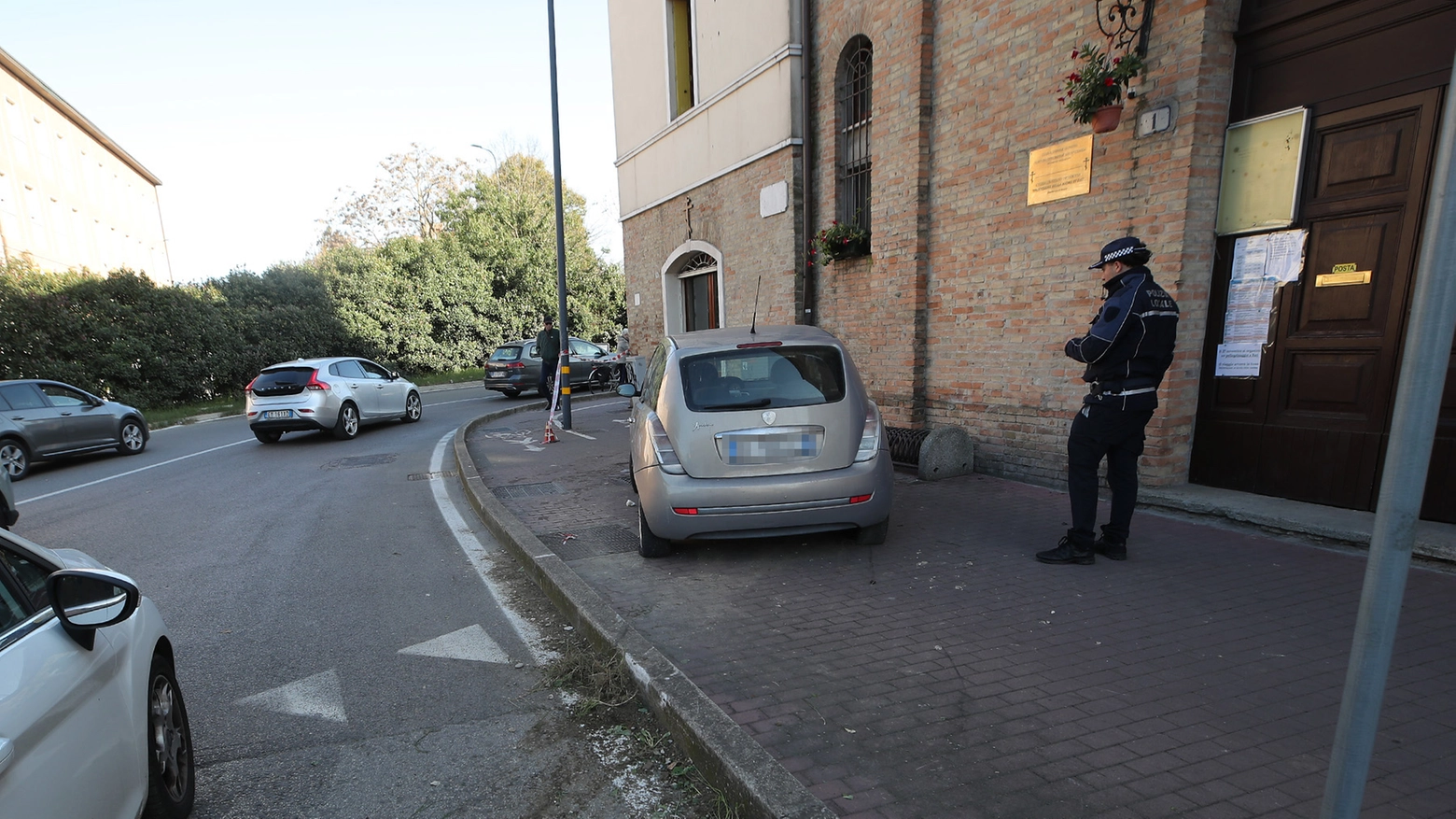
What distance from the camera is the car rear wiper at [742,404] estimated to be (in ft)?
16.0

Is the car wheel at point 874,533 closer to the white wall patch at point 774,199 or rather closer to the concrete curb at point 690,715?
the concrete curb at point 690,715

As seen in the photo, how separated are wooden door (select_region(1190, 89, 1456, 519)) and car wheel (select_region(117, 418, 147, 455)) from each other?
618 inches

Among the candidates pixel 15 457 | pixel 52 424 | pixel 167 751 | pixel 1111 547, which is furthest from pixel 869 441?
pixel 52 424

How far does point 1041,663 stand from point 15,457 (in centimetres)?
1365

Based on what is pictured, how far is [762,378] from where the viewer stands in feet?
16.5

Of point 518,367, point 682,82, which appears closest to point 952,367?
point 682,82

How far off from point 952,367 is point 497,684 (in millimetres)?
5837

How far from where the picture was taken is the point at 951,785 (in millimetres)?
2510

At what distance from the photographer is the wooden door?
184 inches

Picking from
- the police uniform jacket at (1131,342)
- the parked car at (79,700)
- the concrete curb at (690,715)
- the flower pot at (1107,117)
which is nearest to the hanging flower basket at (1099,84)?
the flower pot at (1107,117)

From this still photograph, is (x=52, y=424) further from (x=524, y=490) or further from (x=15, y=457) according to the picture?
(x=524, y=490)

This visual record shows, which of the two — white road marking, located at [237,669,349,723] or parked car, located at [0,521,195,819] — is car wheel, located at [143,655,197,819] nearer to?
parked car, located at [0,521,195,819]

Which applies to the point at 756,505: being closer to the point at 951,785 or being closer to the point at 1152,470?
the point at 951,785

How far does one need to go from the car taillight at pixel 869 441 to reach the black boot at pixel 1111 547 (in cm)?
154
